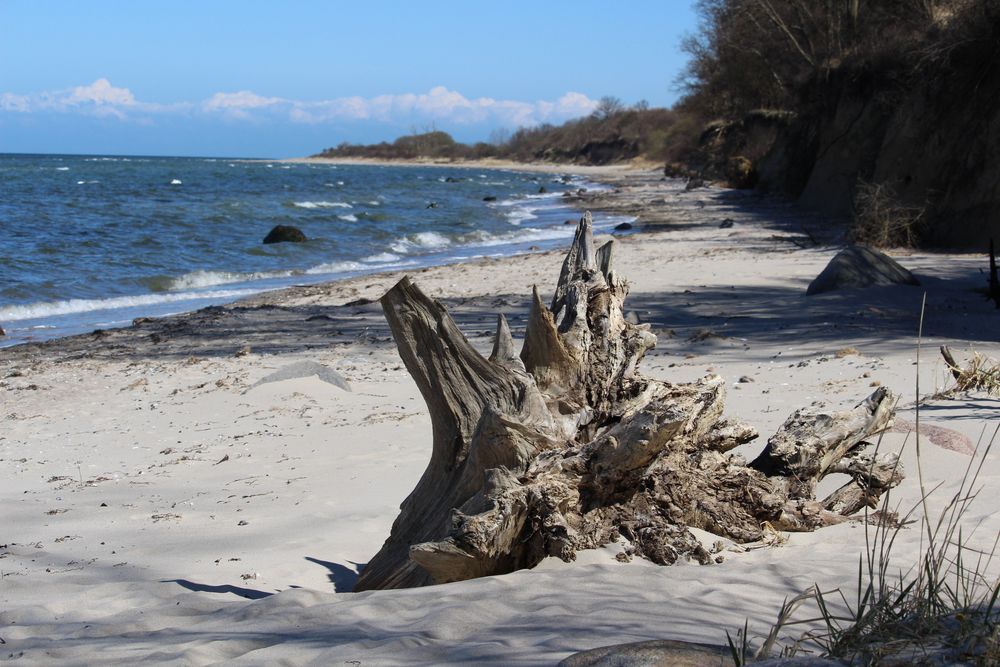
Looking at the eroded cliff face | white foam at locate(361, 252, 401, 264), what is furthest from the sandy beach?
white foam at locate(361, 252, 401, 264)

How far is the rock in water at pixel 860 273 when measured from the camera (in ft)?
36.2

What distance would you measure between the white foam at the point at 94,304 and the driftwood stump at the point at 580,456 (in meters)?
12.1

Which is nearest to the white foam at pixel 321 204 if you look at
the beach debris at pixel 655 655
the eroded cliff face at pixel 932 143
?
the eroded cliff face at pixel 932 143

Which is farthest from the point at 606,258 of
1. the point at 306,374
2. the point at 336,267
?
the point at 336,267

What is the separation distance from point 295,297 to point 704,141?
134 ft

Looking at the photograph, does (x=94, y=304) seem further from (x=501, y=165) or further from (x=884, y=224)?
(x=501, y=165)

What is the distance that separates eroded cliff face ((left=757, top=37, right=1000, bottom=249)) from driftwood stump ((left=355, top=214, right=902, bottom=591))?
11.9 m

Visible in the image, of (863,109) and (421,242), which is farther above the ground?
(863,109)

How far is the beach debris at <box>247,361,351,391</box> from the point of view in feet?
27.3

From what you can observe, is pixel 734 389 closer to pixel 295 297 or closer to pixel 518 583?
pixel 518 583

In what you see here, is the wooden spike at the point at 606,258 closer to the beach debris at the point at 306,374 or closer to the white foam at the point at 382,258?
the beach debris at the point at 306,374

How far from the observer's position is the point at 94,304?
1567cm

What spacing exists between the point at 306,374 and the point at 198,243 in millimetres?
15829

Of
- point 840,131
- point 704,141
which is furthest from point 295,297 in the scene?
point 704,141
